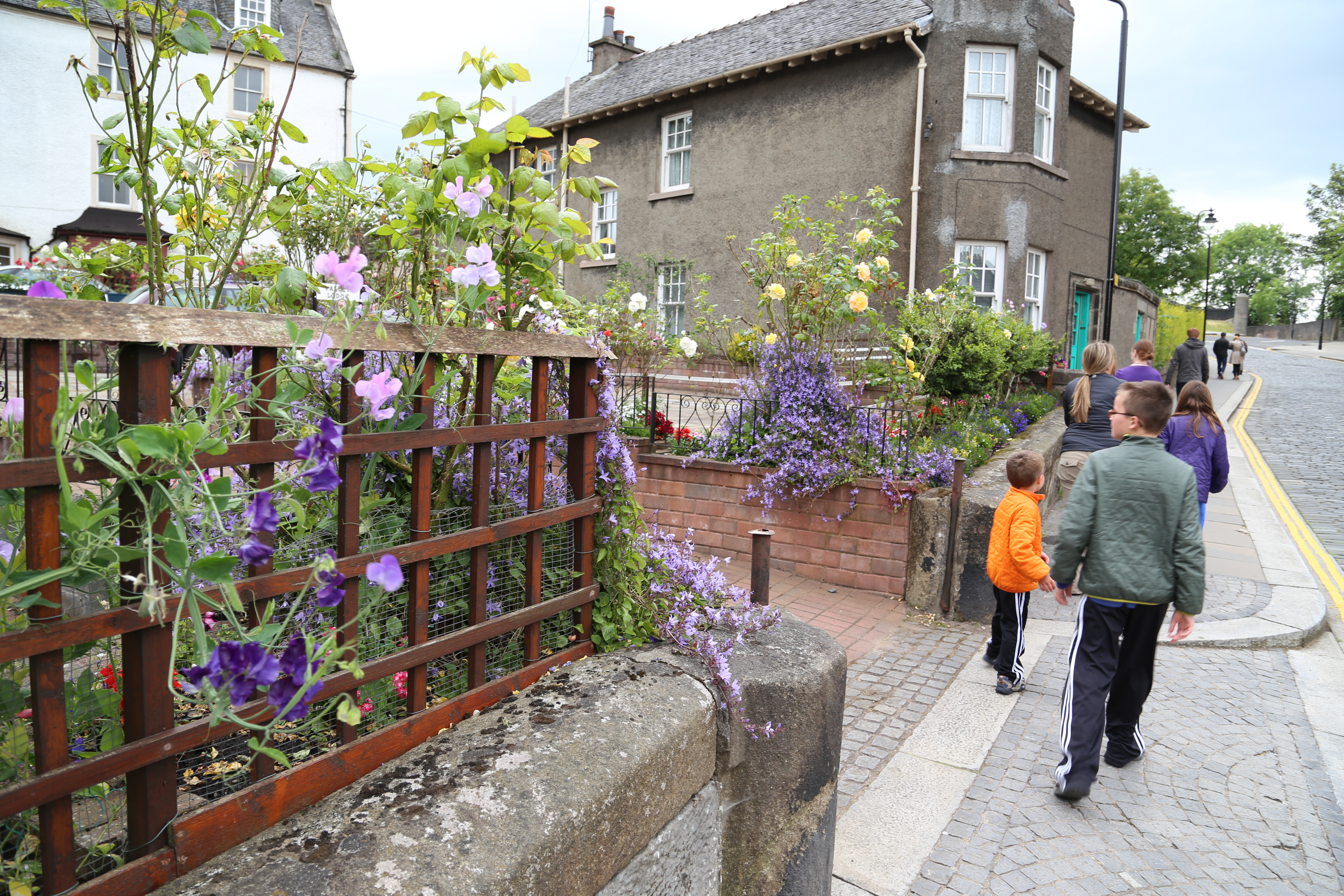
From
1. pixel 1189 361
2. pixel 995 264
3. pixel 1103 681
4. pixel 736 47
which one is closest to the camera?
pixel 1103 681

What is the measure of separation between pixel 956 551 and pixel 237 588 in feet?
17.6

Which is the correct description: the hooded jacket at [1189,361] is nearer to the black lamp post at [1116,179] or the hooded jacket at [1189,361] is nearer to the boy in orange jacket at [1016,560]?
the black lamp post at [1116,179]

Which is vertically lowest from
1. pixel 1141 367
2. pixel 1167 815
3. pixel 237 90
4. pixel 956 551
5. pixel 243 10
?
pixel 1167 815

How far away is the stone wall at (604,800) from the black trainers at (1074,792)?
137 cm

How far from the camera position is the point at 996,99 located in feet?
47.2

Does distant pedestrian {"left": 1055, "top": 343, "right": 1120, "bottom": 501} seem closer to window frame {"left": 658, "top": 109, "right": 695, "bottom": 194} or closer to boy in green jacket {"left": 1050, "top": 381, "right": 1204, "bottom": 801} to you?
boy in green jacket {"left": 1050, "top": 381, "right": 1204, "bottom": 801}

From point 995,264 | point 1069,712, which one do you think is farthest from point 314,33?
point 1069,712

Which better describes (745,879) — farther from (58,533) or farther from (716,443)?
(716,443)

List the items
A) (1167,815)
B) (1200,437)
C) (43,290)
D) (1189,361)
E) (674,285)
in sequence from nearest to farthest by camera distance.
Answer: (43,290) < (1167,815) < (1200,437) < (1189,361) < (674,285)

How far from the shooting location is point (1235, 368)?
29.9m

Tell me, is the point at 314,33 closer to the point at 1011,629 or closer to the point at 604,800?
the point at 1011,629

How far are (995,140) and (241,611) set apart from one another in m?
15.6

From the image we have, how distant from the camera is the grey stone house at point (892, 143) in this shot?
563 inches

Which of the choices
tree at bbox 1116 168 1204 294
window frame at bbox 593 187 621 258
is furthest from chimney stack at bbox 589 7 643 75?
tree at bbox 1116 168 1204 294
